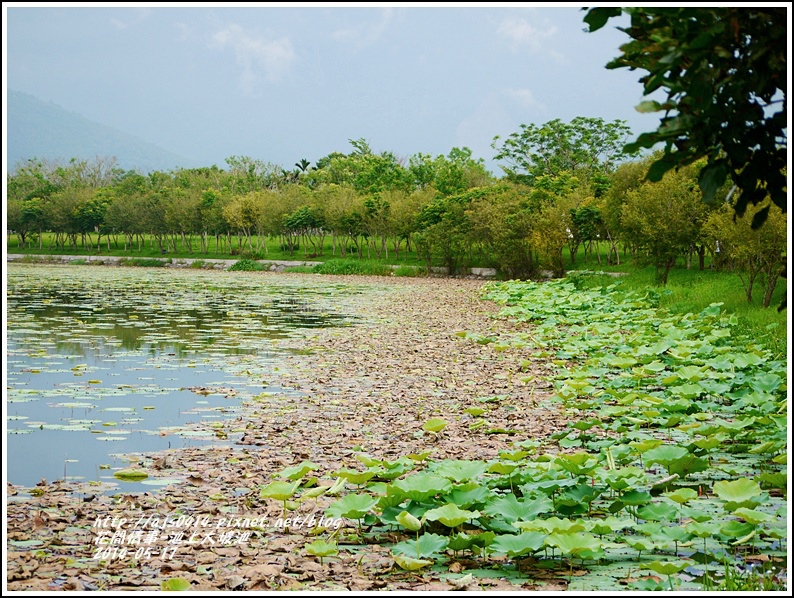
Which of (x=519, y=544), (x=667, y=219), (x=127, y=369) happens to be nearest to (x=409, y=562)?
(x=519, y=544)

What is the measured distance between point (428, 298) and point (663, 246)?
7147 mm

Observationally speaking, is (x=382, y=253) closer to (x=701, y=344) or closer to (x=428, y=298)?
(x=428, y=298)

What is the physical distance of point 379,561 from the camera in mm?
3936

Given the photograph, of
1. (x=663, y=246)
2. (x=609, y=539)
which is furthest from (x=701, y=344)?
(x=663, y=246)

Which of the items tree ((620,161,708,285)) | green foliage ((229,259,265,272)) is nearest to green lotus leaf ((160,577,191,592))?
tree ((620,161,708,285))

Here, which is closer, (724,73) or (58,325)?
(724,73)

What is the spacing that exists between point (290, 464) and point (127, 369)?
5648 millimetres

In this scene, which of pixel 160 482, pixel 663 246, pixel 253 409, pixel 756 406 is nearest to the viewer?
pixel 160 482

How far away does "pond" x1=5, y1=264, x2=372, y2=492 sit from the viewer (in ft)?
21.9

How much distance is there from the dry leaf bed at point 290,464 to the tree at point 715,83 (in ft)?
6.35

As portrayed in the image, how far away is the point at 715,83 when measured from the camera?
3.33 m

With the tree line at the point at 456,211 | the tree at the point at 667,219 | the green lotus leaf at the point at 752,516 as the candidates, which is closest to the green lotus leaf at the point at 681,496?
the green lotus leaf at the point at 752,516

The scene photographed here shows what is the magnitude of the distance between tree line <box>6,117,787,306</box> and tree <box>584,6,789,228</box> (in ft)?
30.9

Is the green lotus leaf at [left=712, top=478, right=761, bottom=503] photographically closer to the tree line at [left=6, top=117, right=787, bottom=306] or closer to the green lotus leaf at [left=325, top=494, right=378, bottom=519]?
the green lotus leaf at [left=325, top=494, right=378, bottom=519]
